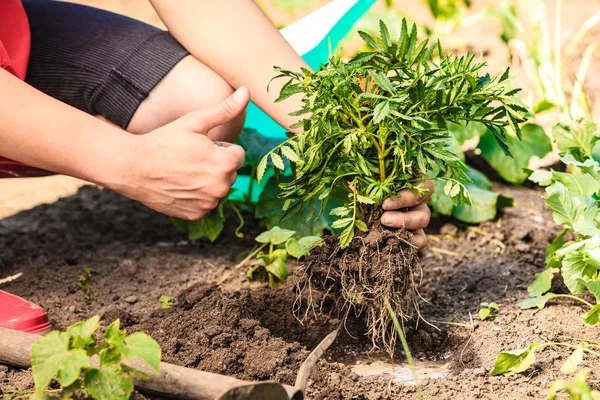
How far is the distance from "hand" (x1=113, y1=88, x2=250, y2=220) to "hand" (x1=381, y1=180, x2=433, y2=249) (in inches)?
16.0

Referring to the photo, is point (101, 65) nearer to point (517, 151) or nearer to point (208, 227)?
point (208, 227)

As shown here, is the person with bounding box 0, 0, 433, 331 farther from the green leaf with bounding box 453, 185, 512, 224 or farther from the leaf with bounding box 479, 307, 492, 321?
the green leaf with bounding box 453, 185, 512, 224

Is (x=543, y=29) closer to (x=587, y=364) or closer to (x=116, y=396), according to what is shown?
(x=587, y=364)

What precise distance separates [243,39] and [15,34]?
0.66 m

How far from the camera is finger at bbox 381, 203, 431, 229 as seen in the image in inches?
64.8

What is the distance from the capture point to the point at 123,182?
1708mm

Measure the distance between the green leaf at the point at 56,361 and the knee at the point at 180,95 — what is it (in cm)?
98

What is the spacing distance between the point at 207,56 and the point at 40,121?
23.3 inches

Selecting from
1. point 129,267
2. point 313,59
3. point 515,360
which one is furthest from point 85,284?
point 515,360

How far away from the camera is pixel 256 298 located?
188cm

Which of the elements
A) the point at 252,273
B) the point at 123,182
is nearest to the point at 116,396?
the point at 123,182

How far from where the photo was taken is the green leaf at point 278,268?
1981mm

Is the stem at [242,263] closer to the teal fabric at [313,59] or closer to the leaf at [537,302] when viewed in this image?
the teal fabric at [313,59]

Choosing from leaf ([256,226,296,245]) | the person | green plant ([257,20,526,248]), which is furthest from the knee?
green plant ([257,20,526,248])
